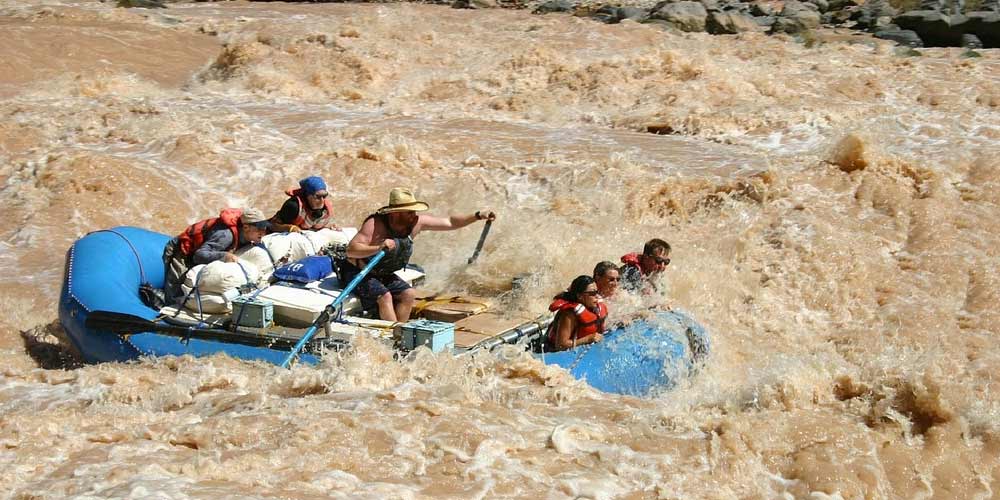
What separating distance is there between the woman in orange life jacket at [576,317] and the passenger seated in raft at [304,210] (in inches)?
84.0

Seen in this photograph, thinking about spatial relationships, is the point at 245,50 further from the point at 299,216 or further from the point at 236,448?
the point at 236,448

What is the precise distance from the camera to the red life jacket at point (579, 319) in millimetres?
6402

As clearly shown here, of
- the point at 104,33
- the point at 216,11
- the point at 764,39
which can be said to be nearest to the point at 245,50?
the point at 104,33

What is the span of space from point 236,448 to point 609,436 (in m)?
1.76

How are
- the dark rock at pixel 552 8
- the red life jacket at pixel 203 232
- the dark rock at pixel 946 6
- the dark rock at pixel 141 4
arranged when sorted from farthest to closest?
the dark rock at pixel 552 8 < the dark rock at pixel 141 4 < the dark rock at pixel 946 6 < the red life jacket at pixel 203 232

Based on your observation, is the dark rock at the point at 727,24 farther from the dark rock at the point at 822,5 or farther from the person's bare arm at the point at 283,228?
the person's bare arm at the point at 283,228

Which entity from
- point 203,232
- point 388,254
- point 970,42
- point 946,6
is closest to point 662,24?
point 970,42

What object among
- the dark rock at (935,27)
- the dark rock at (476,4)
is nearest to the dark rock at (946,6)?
the dark rock at (935,27)

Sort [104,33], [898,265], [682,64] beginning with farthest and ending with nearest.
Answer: [104,33], [682,64], [898,265]

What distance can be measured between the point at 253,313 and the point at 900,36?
623 inches

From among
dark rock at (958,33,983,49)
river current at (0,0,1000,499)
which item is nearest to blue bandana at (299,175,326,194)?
river current at (0,0,1000,499)

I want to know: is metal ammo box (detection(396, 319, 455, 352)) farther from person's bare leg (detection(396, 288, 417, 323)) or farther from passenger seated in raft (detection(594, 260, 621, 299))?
passenger seated in raft (detection(594, 260, 621, 299))

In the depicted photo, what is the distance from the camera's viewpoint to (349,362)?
6145mm

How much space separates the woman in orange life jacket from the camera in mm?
6402
